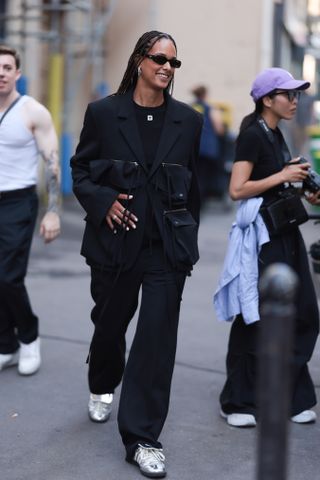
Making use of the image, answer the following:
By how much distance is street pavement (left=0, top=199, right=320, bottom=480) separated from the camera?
4.39 m

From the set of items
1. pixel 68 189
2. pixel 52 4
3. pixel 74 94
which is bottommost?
pixel 68 189

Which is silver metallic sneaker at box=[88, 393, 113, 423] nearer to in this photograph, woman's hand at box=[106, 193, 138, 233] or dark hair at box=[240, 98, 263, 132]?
woman's hand at box=[106, 193, 138, 233]

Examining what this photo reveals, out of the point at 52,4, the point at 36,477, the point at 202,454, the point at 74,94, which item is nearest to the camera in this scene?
the point at 36,477

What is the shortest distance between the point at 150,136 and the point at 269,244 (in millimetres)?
938

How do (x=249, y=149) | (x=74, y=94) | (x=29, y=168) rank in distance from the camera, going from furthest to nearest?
(x=74, y=94), (x=29, y=168), (x=249, y=149)

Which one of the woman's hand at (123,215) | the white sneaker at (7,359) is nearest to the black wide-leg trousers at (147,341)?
the woman's hand at (123,215)

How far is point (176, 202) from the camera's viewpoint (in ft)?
14.5

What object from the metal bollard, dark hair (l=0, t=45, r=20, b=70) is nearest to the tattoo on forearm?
dark hair (l=0, t=45, r=20, b=70)

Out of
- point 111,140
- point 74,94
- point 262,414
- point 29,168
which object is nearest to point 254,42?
point 74,94

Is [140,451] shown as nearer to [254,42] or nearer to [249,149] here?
[249,149]

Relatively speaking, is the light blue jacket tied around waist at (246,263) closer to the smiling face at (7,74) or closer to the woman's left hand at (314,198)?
the woman's left hand at (314,198)

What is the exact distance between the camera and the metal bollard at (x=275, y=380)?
8.23 feet

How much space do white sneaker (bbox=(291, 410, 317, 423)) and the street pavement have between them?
0.03 metres

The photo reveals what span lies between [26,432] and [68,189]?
1065 centimetres
